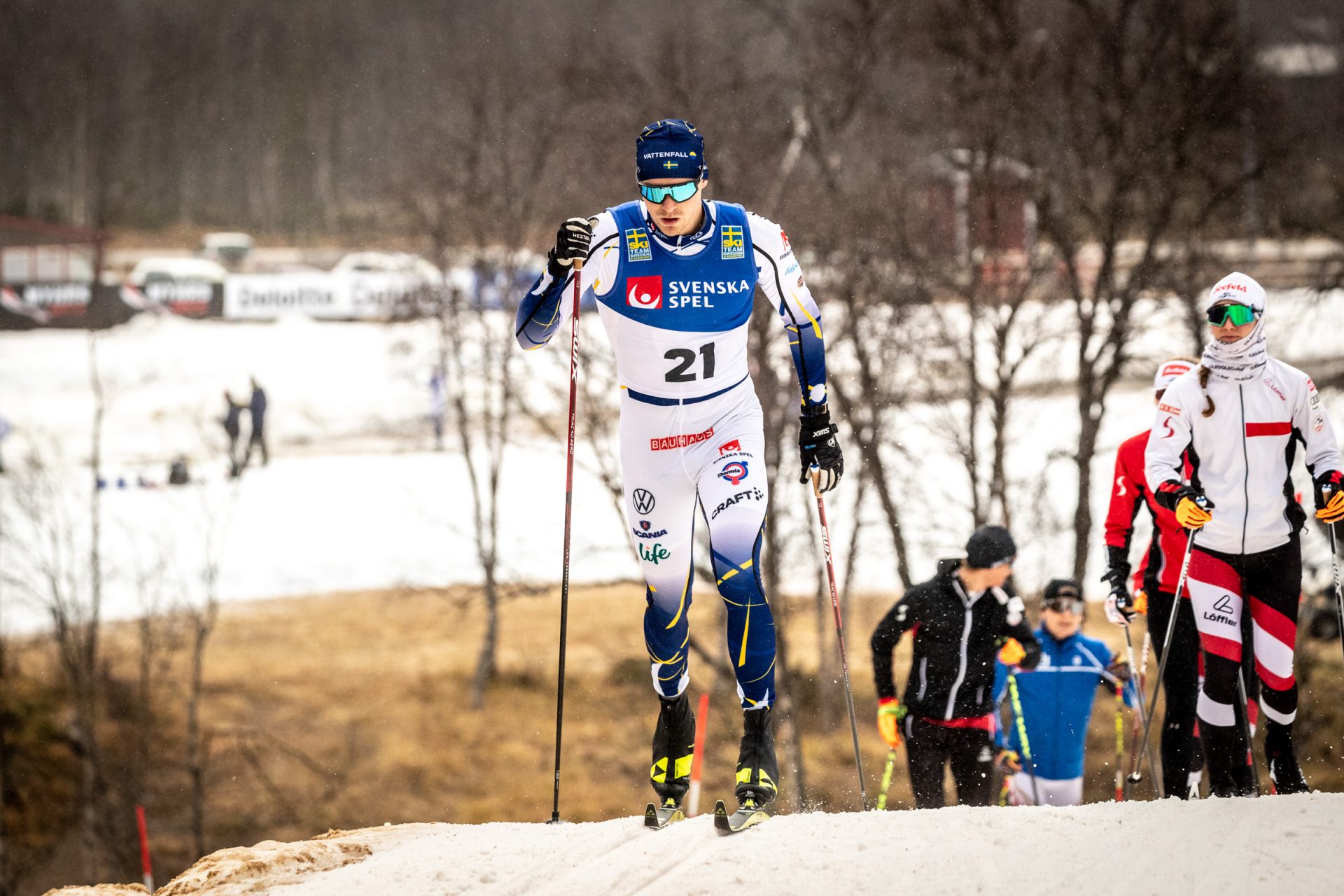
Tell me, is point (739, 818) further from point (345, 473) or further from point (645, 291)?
point (345, 473)

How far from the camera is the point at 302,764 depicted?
25.6 meters

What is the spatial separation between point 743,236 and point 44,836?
82.9 feet

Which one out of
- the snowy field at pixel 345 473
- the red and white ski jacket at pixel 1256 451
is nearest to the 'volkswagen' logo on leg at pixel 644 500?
the red and white ski jacket at pixel 1256 451

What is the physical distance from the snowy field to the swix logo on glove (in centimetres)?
1705

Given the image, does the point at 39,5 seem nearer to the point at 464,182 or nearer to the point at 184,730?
the point at 464,182

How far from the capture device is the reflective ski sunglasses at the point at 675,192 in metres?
4.75

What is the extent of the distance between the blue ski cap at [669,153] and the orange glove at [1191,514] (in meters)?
2.52

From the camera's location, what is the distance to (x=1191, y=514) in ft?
17.3

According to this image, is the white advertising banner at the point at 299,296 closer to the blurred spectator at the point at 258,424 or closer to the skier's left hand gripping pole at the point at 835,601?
the blurred spectator at the point at 258,424

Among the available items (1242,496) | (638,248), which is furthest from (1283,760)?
(638,248)

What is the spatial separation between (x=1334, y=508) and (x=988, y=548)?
156 cm

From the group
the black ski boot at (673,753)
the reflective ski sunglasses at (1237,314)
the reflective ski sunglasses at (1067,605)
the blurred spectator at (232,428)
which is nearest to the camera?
the black ski boot at (673,753)

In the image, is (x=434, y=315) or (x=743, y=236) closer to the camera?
(x=743, y=236)

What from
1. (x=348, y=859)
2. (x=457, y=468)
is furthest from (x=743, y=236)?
(x=457, y=468)
